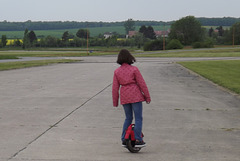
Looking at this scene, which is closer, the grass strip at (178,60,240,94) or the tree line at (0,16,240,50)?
the grass strip at (178,60,240,94)

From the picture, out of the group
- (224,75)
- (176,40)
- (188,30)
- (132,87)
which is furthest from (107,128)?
(188,30)

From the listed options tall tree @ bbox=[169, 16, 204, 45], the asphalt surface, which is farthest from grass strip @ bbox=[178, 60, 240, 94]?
tall tree @ bbox=[169, 16, 204, 45]

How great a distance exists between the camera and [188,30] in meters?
126

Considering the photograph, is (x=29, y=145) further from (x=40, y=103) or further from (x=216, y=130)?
(x=40, y=103)

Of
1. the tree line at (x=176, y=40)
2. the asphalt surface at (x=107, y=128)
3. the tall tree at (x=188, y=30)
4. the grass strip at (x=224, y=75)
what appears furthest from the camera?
the tall tree at (x=188, y=30)

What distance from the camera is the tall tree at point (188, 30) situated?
12512cm

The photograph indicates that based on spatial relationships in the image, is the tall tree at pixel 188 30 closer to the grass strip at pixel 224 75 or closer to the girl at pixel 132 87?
the grass strip at pixel 224 75

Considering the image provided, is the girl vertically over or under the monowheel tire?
over

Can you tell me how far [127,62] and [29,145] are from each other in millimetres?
2136

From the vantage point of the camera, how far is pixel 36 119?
27.9 feet

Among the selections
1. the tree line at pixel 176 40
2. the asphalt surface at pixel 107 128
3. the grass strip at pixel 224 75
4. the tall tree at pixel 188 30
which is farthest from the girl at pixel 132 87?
the tall tree at pixel 188 30

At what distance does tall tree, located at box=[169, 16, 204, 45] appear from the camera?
125m

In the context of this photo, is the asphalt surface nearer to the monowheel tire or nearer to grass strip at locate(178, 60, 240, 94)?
the monowheel tire

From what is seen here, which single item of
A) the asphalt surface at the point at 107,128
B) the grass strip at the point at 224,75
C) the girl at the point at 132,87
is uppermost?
the girl at the point at 132,87
